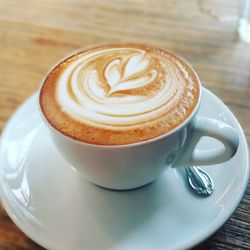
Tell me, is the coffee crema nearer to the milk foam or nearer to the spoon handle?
the milk foam

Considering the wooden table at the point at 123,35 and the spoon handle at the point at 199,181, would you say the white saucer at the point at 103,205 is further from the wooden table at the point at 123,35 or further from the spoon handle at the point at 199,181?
the wooden table at the point at 123,35

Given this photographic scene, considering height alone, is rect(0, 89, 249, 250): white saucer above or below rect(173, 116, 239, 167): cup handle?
below

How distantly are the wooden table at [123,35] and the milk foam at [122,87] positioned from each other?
20cm

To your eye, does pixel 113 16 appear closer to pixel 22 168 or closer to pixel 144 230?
pixel 22 168

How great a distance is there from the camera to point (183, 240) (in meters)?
0.48

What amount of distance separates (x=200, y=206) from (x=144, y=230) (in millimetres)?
83

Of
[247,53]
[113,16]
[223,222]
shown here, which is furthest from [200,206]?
[113,16]

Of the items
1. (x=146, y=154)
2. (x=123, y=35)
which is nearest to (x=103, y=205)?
(x=146, y=154)

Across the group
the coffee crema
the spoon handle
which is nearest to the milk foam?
the coffee crema

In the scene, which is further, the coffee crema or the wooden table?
the wooden table

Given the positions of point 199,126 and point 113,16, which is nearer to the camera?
point 199,126

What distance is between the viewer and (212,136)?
0.51 m

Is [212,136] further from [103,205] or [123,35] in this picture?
[123,35]

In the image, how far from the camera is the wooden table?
0.79m
